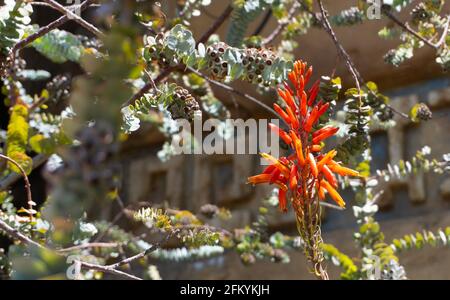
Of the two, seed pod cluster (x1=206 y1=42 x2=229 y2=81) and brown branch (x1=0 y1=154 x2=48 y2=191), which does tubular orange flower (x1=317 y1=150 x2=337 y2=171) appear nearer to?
seed pod cluster (x1=206 y1=42 x2=229 y2=81)

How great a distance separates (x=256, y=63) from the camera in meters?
1.06

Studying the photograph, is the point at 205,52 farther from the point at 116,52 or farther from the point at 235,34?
the point at 116,52

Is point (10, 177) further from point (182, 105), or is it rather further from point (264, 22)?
point (264, 22)

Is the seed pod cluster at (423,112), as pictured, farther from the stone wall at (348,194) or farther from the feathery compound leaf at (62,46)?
the feathery compound leaf at (62,46)

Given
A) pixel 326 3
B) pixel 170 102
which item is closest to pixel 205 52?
pixel 170 102

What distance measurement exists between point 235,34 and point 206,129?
13.1 inches

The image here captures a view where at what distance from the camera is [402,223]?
6.15 ft

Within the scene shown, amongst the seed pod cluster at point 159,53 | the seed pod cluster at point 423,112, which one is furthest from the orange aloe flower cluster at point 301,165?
the seed pod cluster at point 423,112

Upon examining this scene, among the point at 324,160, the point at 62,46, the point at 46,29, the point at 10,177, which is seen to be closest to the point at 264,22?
the point at 62,46

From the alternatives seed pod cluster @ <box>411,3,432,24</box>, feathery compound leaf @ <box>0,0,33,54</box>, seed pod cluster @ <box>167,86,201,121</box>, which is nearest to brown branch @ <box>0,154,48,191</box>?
feathery compound leaf @ <box>0,0,33,54</box>

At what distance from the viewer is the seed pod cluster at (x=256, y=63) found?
41.5 inches

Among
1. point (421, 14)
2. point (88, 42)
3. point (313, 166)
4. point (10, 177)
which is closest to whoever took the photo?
point (313, 166)

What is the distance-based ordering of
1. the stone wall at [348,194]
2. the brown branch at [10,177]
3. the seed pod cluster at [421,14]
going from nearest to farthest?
the brown branch at [10,177]
the seed pod cluster at [421,14]
the stone wall at [348,194]

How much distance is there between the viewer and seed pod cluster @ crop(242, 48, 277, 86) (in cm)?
105
